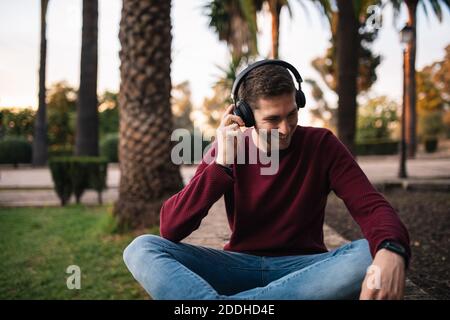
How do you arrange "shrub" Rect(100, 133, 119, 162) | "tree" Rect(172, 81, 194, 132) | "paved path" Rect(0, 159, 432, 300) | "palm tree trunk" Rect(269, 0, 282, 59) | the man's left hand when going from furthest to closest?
"tree" Rect(172, 81, 194, 132), "shrub" Rect(100, 133, 119, 162), "palm tree trunk" Rect(269, 0, 282, 59), "paved path" Rect(0, 159, 432, 300), the man's left hand

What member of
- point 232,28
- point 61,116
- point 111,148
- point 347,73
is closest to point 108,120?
point 61,116

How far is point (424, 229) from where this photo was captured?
521cm

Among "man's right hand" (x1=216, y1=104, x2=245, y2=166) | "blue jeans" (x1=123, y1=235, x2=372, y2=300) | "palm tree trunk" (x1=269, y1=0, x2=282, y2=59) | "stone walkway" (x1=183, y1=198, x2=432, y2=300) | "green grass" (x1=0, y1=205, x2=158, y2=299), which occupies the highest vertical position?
"palm tree trunk" (x1=269, y1=0, x2=282, y2=59)

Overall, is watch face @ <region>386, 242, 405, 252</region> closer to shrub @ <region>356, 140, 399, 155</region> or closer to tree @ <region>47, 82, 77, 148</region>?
shrub @ <region>356, 140, 399, 155</region>

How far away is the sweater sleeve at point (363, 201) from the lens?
167 centimetres

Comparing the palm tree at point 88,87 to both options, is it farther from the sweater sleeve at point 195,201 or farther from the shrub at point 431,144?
the shrub at point 431,144

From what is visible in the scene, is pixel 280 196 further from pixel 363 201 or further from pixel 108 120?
pixel 108 120

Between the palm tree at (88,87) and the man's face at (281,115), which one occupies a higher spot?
the palm tree at (88,87)

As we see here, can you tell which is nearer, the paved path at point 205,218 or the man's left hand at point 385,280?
the man's left hand at point 385,280

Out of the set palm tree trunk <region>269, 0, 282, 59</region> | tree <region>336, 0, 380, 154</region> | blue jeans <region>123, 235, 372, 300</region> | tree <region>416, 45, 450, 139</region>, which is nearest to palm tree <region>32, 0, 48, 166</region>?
palm tree trunk <region>269, 0, 282, 59</region>

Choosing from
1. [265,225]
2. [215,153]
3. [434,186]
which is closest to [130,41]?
[215,153]

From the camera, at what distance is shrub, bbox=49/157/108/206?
8953 mm

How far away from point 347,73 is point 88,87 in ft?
22.3

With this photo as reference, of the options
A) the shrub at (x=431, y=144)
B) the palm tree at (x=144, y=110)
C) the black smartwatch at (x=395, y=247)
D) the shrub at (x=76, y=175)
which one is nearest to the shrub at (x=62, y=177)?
the shrub at (x=76, y=175)
